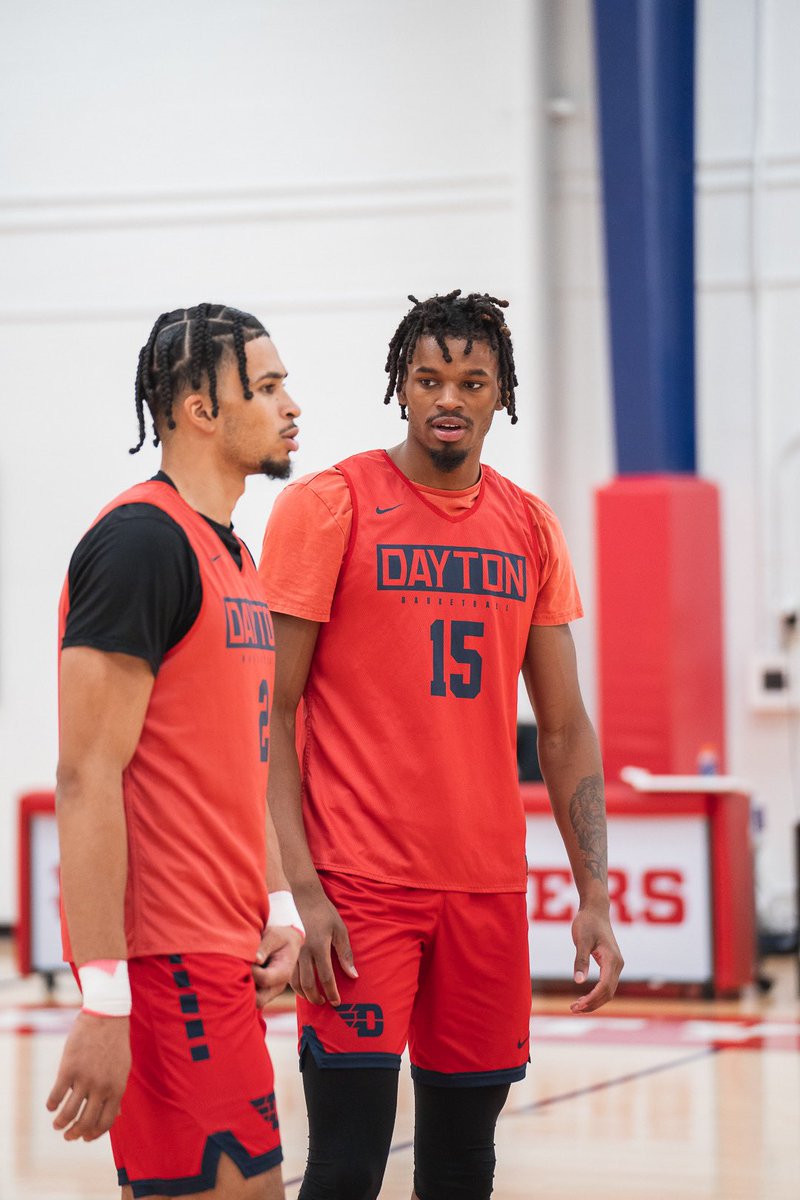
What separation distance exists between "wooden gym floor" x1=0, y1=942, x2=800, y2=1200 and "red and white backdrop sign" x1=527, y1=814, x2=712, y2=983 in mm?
166

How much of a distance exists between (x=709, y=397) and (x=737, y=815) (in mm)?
2703

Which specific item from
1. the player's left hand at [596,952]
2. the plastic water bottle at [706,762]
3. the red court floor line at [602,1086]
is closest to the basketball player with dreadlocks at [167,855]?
the player's left hand at [596,952]

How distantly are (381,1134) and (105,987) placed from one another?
750 millimetres

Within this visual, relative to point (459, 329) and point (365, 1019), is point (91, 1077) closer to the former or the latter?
point (365, 1019)

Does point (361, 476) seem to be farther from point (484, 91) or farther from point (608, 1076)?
point (484, 91)

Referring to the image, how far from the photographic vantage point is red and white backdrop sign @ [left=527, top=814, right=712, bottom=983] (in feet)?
22.4

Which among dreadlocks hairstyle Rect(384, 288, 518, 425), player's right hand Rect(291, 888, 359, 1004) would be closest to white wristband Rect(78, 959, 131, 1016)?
player's right hand Rect(291, 888, 359, 1004)

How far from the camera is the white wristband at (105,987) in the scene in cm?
183

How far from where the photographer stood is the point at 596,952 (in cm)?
267

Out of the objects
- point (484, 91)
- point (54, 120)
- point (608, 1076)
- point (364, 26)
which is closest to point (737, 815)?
point (608, 1076)

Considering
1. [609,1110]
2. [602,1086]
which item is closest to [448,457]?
[609,1110]

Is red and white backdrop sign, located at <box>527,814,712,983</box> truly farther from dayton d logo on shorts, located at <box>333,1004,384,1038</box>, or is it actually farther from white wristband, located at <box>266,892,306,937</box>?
white wristband, located at <box>266,892,306,937</box>

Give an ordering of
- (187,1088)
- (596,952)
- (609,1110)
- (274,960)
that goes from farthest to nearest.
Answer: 1. (609,1110)
2. (596,952)
3. (274,960)
4. (187,1088)

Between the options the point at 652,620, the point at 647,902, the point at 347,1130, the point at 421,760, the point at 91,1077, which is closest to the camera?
the point at 91,1077
